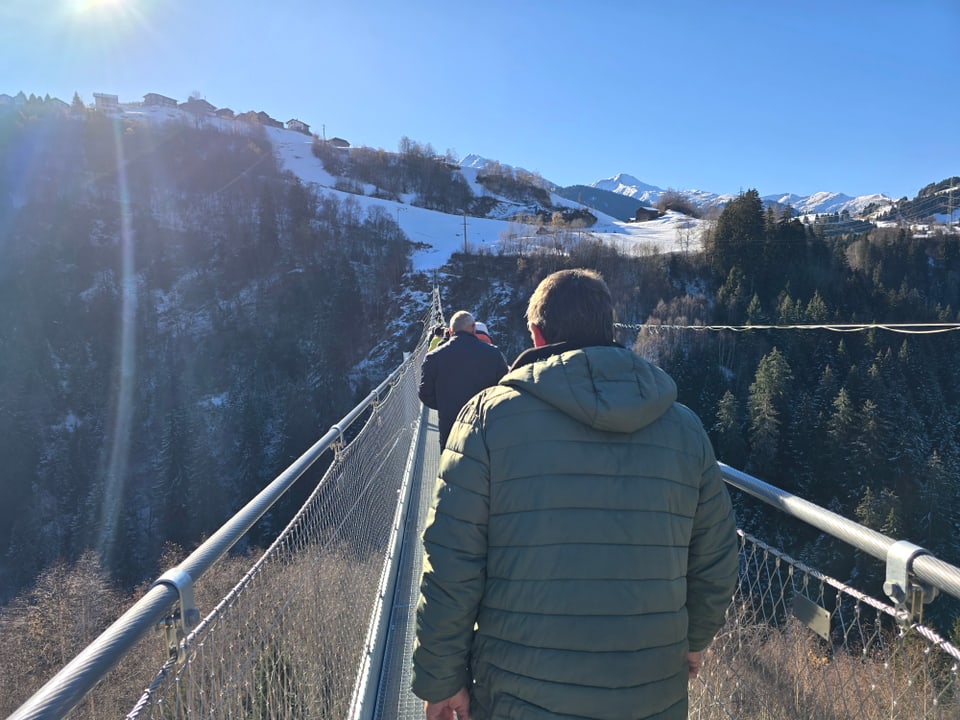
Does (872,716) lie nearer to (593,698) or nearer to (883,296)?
(593,698)

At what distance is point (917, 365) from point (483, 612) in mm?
38705

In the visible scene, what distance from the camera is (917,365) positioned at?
30984 mm

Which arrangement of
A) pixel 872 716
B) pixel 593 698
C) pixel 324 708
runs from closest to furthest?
pixel 593 698
pixel 872 716
pixel 324 708

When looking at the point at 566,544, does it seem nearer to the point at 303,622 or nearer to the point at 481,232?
the point at 303,622

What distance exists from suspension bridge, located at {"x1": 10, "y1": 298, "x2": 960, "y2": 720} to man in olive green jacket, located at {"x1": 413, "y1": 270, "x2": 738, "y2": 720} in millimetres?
439

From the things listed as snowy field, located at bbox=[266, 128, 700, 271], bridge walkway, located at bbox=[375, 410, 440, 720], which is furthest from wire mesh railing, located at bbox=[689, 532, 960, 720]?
snowy field, located at bbox=[266, 128, 700, 271]

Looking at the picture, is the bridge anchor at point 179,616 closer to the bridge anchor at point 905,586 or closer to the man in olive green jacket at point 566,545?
the man in olive green jacket at point 566,545

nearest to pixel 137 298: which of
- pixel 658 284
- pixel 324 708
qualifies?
pixel 658 284

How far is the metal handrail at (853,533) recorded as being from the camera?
995 mm

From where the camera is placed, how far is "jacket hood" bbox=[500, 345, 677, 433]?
0.98 m

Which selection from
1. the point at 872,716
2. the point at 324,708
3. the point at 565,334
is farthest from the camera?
the point at 324,708

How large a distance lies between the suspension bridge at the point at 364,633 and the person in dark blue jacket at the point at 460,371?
0.43 meters

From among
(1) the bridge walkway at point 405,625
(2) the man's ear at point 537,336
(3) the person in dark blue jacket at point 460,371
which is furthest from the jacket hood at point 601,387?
(3) the person in dark blue jacket at point 460,371

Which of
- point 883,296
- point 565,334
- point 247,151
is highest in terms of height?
point 247,151
